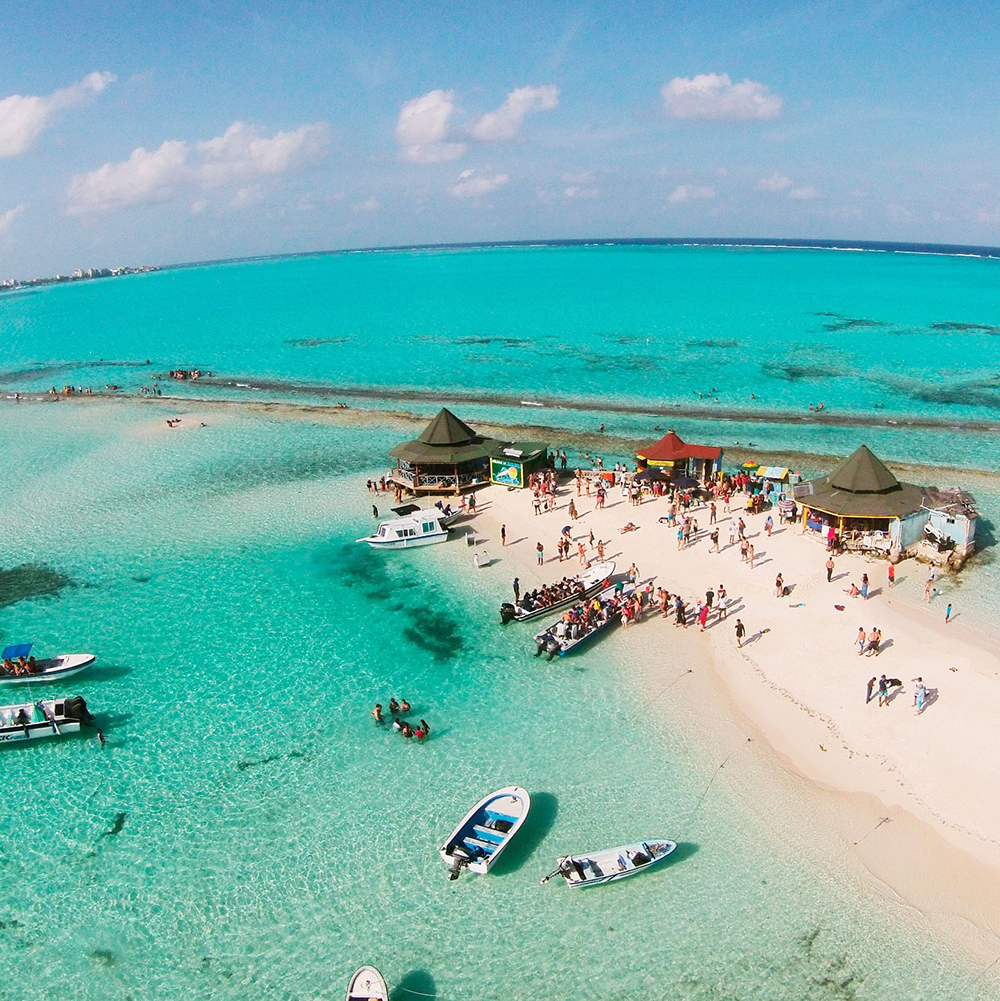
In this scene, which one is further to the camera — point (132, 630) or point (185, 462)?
point (185, 462)

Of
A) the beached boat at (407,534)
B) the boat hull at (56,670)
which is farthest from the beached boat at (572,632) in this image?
the boat hull at (56,670)

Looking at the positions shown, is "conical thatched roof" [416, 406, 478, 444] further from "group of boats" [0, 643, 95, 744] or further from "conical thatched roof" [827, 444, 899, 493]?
"group of boats" [0, 643, 95, 744]

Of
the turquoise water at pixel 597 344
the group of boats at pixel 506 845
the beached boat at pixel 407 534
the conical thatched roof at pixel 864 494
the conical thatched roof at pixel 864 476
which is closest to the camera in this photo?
the group of boats at pixel 506 845

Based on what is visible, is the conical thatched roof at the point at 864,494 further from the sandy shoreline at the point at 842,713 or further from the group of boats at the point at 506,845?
the group of boats at the point at 506,845

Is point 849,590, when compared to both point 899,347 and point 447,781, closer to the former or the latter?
point 447,781

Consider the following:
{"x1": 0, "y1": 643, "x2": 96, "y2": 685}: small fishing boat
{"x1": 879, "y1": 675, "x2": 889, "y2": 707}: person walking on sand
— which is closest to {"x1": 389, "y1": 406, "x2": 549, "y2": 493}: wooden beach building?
{"x1": 0, "y1": 643, "x2": 96, "y2": 685}: small fishing boat

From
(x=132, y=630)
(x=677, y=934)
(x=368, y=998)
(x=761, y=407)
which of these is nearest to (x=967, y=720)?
(x=677, y=934)

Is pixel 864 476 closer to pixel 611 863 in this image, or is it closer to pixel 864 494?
pixel 864 494

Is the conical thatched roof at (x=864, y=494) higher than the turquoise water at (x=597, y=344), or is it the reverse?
the turquoise water at (x=597, y=344)
